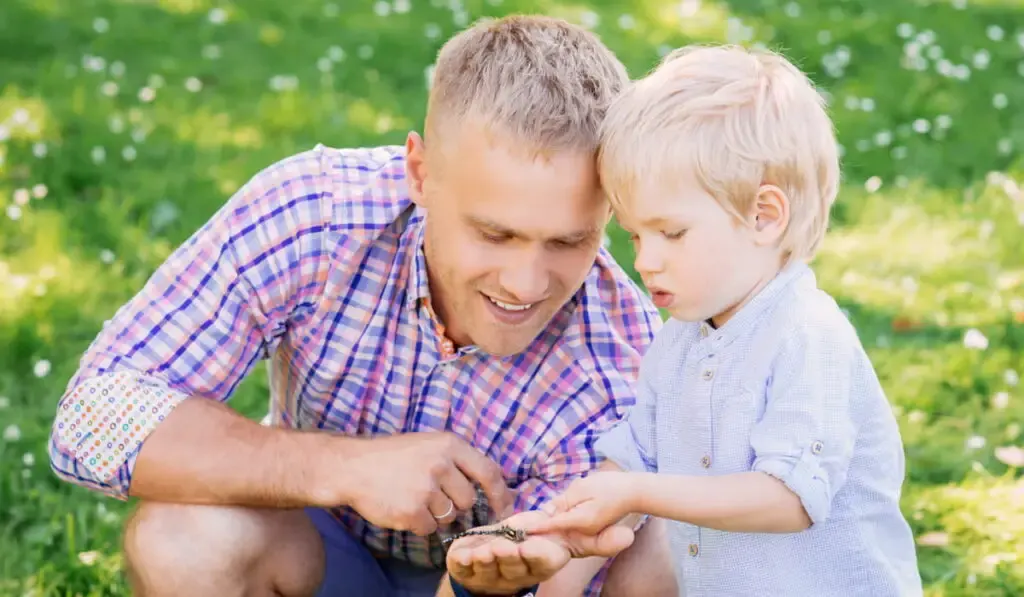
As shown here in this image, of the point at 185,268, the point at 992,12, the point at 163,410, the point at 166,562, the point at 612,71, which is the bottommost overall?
the point at 992,12

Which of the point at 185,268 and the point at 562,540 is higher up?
the point at 185,268

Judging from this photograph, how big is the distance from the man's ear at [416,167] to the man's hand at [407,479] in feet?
1.51

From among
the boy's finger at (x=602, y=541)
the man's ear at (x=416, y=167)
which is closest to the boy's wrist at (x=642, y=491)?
the boy's finger at (x=602, y=541)

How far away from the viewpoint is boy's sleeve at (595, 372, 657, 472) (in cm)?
258

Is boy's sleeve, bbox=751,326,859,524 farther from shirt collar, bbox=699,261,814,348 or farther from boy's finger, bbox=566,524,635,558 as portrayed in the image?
boy's finger, bbox=566,524,635,558

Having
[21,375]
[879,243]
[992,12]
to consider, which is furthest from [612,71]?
[992,12]

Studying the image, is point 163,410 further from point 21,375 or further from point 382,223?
point 21,375

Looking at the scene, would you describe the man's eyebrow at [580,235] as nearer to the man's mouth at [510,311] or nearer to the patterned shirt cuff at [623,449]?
the man's mouth at [510,311]

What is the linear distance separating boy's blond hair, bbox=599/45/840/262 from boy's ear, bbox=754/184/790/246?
2 cm

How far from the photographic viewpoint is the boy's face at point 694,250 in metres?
2.30

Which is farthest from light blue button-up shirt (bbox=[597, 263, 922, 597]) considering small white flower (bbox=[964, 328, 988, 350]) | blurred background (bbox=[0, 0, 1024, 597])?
small white flower (bbox=[964, 328, 988, 350])

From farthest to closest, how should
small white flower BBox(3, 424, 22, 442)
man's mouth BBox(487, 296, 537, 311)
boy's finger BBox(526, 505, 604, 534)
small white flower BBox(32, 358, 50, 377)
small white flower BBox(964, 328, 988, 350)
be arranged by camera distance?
small white flower BBox(964, 328, 988, 350) < small white flower BBox(32, 358, 50, 377) < small white flower BBox(3, 424, 22, 442) < man's mouth BBox(487, 296, 537, 311) < boy's finger BBox(526, 505, 604, 534)

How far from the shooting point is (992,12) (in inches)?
286

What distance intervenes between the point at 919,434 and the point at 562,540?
1661 mm
